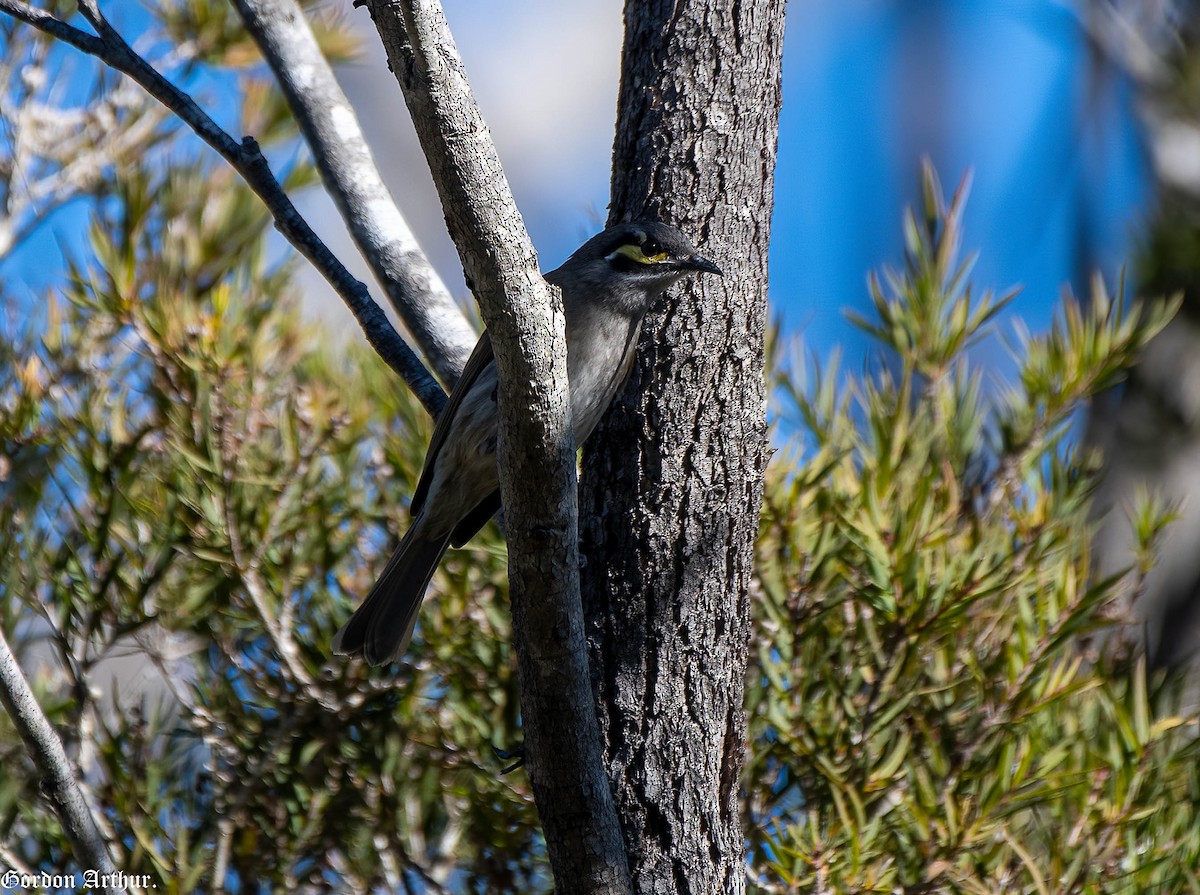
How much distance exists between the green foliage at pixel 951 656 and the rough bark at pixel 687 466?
0.25m

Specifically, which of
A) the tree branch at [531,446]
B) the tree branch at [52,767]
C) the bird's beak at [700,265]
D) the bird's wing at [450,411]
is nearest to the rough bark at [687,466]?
the bird's beak at [700,265]

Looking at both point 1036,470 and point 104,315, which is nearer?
point 1036,470

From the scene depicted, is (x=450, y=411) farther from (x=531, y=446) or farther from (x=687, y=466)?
(x=531, y=446)

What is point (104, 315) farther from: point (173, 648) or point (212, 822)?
point (212, 822)

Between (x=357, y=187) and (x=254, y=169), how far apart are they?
366 millimetres

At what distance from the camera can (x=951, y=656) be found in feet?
8.05

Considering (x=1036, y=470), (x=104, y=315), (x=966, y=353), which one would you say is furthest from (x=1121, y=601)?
(x=104, y=315)

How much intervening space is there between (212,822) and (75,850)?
0.72 metres

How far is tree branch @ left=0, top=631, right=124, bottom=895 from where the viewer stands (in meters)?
1.90

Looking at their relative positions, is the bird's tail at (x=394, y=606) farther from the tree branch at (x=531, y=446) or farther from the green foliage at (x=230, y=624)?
the tree branch at (x=531, y=446)

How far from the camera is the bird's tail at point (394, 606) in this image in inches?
101

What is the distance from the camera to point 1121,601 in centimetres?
287

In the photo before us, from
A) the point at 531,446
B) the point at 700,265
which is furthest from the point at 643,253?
the point at 531,446

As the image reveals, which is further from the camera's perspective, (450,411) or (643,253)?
(450,411)
